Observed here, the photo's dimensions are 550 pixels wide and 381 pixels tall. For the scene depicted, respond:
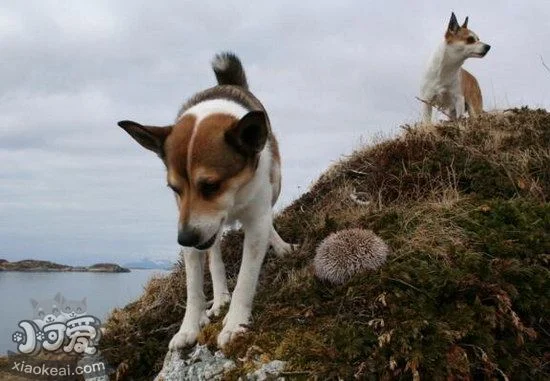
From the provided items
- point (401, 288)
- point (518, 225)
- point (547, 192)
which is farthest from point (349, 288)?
point (547, 192)

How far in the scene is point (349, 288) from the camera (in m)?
4.35

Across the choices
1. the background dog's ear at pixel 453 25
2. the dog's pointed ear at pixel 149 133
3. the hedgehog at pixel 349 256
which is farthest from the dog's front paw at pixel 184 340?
the background dog's ear at pixel 453 25

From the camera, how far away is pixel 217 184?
4.27 m

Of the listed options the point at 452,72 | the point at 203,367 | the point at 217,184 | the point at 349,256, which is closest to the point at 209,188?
Result: the point at 217,184

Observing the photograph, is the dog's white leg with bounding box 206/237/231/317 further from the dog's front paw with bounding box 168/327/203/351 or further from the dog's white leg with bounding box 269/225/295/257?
the dog's white leg with bounding box 269/225/295/257

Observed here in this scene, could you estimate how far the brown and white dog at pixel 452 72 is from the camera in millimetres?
12102

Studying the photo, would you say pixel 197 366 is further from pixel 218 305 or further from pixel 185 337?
pixel 218 305

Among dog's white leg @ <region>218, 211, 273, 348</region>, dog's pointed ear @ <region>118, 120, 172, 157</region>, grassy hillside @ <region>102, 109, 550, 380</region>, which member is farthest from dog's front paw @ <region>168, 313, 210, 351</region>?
dog's pointed ear @ <region>118, 120, 172, 157</region>

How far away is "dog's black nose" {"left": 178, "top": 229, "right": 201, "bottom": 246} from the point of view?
4066 millimetres

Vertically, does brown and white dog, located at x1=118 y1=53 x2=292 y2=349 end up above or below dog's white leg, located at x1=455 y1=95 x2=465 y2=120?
below

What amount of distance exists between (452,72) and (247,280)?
349 inches

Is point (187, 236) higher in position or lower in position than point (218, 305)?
higher

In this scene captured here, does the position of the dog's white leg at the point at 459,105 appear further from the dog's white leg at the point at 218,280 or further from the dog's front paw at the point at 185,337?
the dog's front paw at the point at 185,337

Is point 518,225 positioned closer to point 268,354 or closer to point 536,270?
point 536,270
